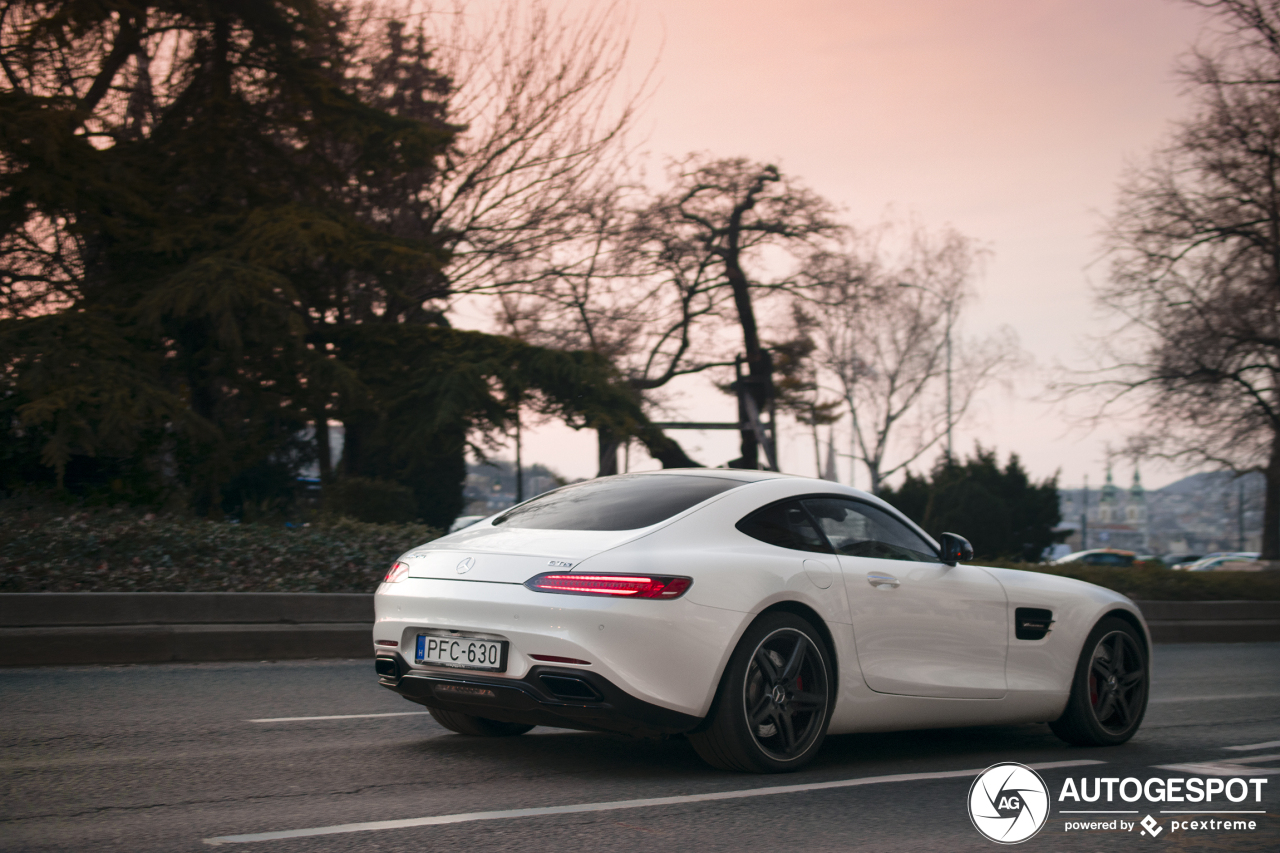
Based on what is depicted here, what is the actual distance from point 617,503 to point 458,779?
4.81 feet

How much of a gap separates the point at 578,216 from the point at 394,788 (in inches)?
759

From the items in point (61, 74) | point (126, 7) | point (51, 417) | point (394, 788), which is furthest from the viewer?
point (61, 74)

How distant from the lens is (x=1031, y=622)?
6.66 metres

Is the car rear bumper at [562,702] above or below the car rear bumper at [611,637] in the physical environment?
below

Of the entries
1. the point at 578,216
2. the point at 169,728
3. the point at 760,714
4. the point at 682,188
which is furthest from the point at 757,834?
the point at 682,188

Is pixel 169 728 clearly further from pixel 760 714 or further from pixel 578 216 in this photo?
pixel 578 216

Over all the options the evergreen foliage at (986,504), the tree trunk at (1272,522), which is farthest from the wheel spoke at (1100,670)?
the evergreen foliage at (986,504)

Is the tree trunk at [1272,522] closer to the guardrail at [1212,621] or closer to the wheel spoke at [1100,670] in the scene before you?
the guardrail at [1212,621]

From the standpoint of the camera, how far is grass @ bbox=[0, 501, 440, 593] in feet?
34.6

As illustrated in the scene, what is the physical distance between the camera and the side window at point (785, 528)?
223 inches

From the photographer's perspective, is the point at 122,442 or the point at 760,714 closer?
the point at 760,714

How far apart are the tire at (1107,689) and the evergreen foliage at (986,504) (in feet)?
91.3

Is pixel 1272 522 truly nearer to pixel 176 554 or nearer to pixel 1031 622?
pixel 1031 622

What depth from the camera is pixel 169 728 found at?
6.45m
